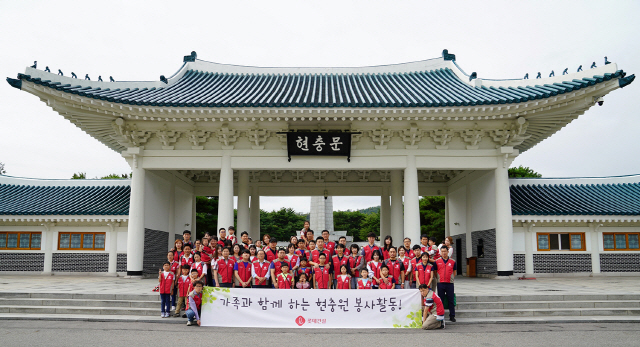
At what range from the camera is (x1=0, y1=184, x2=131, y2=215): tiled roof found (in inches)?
578

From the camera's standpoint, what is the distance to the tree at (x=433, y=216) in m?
36.8

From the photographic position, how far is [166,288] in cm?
844

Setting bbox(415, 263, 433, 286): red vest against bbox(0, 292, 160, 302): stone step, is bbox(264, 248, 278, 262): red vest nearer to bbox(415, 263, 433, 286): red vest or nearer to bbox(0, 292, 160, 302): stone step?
bbox(0, 292, 160, 302): stone step

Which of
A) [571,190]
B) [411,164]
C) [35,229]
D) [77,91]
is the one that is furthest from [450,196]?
[35,229]

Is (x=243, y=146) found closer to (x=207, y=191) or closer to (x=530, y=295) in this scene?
(x=207, y=191)

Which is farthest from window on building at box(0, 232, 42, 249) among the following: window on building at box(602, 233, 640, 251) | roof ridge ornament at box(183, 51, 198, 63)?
window on building at box(602, 233, 640, 251)

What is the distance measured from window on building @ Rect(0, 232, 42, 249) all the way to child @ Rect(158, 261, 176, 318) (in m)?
9.26

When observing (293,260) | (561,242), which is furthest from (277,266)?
(561,242)

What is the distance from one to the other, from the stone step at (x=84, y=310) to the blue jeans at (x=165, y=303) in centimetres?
42

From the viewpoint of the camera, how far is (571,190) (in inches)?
637

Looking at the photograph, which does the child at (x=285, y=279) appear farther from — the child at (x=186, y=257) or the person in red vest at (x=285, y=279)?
the child at (x=186, y=257)

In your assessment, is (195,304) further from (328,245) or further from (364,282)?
(364,282)

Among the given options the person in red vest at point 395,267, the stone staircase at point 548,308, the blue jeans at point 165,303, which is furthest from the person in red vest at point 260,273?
the stone staircase at point 548,308

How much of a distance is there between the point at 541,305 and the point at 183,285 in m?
7.10
